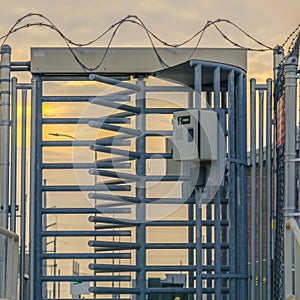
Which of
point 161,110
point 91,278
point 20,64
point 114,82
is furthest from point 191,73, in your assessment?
point 91,278

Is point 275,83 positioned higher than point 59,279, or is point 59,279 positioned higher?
point 275,83

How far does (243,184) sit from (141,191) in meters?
1.03

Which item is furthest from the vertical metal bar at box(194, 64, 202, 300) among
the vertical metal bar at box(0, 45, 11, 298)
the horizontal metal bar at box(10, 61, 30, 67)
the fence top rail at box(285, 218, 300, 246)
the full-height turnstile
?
the vertical metal bar at box(0, 45, 11, 298)

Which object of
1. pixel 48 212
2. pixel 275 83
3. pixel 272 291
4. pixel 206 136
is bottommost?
pixel 272 291

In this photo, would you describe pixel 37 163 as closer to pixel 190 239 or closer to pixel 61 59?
pixel 61 59

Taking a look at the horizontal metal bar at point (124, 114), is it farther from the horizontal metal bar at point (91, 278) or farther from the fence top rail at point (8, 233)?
the fence top rail at point (8, 233)

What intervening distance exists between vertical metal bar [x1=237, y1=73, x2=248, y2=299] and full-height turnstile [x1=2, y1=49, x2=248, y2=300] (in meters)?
0.01

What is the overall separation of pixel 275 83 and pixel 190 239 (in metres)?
1.88

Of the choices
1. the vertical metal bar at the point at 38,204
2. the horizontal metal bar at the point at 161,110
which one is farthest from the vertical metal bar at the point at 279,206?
the vertical metal bar at the point at 38,204

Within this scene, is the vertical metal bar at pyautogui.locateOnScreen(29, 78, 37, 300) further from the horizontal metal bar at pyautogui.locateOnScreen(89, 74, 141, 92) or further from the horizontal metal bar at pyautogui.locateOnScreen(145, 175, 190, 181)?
the horizontal metal bar at pyautogui.locateOnScreen(145, 175, 190, 181)

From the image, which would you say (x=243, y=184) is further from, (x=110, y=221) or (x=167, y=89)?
(x=110, y=221)

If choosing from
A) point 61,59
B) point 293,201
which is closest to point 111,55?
point 61,59

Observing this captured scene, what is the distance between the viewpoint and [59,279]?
30.8 feet

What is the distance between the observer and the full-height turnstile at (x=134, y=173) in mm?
9375
